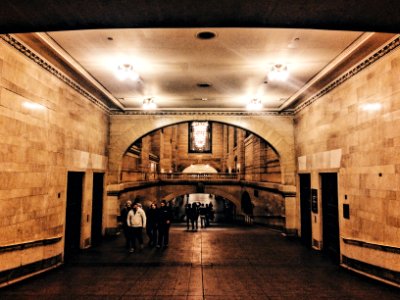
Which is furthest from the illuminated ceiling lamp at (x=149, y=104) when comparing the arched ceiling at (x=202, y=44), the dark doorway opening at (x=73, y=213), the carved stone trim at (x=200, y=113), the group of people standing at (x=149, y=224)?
the group of people standing at (x=149, y=224)

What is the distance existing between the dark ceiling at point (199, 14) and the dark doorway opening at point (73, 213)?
629cm

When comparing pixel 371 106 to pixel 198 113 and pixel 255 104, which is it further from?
pixel 198 113

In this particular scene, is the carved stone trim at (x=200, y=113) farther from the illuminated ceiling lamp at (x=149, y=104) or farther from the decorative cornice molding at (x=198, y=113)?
the illuminated ceiling lamp at (x=149, y=104)

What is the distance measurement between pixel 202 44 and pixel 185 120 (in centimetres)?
619

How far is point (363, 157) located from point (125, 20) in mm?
6074

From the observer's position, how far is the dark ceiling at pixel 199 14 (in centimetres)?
322

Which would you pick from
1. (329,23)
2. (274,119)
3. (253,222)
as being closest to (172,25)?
(329,23)

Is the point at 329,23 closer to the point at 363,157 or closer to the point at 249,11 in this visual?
the point at 249,11

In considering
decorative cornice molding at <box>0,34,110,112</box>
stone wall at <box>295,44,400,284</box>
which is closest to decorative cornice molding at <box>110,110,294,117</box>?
decorative cornice molding at <box>0,34,110,112</box>

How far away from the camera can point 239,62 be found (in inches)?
291

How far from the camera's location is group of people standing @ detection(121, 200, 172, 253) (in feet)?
30.5

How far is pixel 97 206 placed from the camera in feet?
37.9

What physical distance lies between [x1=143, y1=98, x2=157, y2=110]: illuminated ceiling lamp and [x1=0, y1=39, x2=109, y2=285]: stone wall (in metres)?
2.13

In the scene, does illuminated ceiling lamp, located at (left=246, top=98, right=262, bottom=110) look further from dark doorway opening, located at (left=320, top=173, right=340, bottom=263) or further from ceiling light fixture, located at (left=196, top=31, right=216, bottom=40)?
ceiling light fixture, located at (left=196, top=31, right=216, bottom=40)
